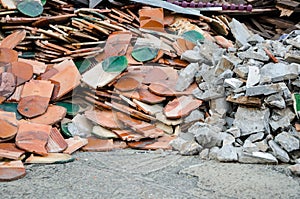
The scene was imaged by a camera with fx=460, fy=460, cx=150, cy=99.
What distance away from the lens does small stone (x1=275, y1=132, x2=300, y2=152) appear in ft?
13.7

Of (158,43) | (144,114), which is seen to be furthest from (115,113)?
(158,43)

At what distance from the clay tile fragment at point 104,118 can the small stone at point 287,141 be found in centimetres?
166

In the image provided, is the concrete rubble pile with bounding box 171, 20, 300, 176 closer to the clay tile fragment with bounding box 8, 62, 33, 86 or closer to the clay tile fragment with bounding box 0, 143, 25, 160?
the clay tile fragment with bounding box 0, 143, 25, 160

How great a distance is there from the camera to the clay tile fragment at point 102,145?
4629 mm

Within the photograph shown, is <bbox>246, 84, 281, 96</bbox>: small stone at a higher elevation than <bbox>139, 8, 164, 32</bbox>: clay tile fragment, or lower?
lower

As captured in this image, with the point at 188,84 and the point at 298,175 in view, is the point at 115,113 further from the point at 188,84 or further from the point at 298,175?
the point at 298,175

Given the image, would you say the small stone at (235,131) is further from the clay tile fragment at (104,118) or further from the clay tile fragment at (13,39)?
the clay tile fragment at (13,39)

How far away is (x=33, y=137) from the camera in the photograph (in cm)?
438

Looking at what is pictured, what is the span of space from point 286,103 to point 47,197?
252 centimetres

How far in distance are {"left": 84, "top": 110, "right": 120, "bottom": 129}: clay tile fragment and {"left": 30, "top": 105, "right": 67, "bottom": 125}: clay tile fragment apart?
0.27m

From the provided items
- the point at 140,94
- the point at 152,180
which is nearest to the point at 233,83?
the point at 140,94

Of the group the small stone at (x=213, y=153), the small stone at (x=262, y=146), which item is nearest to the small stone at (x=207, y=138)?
the small stone at (x=213, y=153)

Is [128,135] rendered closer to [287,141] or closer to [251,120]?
[251,120]

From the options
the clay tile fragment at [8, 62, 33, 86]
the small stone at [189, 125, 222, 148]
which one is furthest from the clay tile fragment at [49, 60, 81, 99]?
the small stone at [189, 125, 222, 148]
